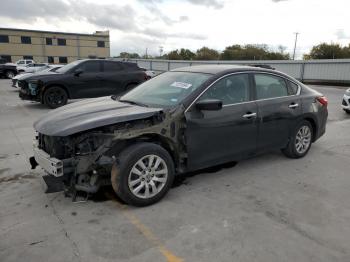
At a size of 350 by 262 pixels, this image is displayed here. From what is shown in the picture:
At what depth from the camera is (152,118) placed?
3818 millimetres

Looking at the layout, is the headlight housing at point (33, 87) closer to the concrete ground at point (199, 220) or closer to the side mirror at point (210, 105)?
the concrete ground at point (199, 220)

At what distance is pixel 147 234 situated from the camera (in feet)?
10.5

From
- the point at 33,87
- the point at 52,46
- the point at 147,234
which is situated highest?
the point at 52,46

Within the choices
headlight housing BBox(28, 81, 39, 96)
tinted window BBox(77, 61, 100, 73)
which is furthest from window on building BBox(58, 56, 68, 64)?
headlight housing BBox(28, 81, 39, 96)

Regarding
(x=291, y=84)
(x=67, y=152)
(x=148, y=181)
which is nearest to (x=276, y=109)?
(x=291, y=84)

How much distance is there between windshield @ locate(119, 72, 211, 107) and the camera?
419 cm

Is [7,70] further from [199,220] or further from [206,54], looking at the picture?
[206,54]

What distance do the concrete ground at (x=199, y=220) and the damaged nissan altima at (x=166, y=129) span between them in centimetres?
34

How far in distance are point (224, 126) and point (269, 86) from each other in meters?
1.25

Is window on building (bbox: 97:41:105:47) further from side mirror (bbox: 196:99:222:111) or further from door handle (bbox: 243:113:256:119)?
side mirror (bbox: 196:99:222:111)

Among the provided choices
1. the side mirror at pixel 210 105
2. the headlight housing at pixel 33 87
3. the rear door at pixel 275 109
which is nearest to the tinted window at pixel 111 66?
the headlight housing at pixel 33 87

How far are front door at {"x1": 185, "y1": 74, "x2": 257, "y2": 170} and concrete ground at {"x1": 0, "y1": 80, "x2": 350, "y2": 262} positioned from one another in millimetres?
443

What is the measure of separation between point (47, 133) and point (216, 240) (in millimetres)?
2150

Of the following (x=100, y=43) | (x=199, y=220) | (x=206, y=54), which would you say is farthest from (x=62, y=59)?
(x=199, y=220)
